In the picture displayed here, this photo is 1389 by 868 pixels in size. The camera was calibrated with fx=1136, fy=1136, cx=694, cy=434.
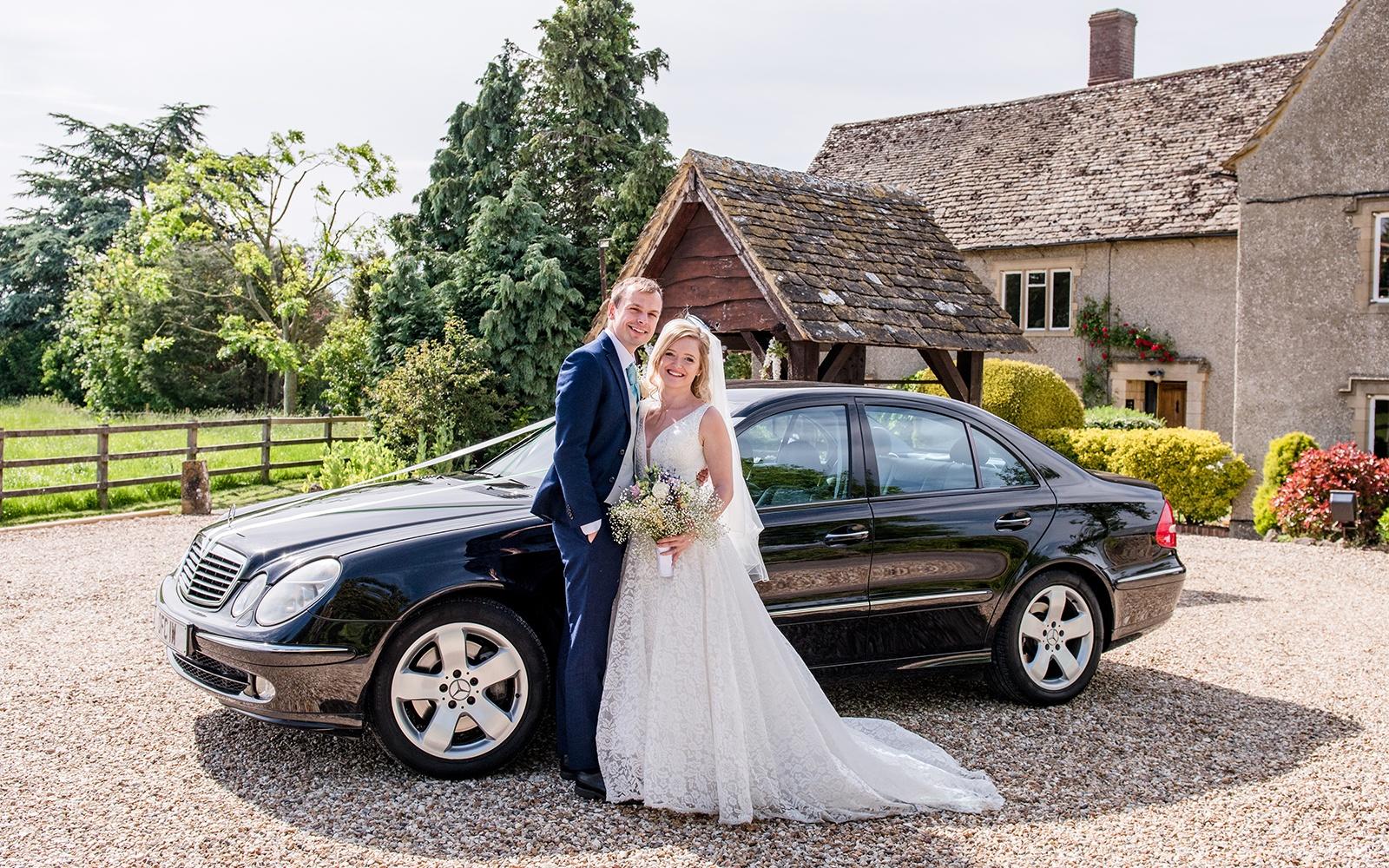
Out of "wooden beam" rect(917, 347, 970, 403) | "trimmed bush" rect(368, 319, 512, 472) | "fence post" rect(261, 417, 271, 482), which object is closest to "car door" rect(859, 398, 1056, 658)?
"wooden beam" rect(917, 347, 970, 403)

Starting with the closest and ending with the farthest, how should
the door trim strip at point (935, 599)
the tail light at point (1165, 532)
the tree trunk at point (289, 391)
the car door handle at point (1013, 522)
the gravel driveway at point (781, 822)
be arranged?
the gravel driveway at point (781, 822), the door trim strip at point (935, 599), the car door handle at point (1013, 522), the tail light at point (1165, 532), the tree trunk at point (289, 391)

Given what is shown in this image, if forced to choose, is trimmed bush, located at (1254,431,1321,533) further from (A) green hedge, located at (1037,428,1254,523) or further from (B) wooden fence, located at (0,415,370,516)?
(B) wooden fence, located at (0,415,370,516)

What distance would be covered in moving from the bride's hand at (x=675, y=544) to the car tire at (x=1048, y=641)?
2256 millimetres

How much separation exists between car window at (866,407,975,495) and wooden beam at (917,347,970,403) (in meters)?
4.77

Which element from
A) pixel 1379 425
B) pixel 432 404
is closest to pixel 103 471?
pixel 432 404

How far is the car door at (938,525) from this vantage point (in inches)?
225

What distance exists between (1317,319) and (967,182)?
29.6 feet

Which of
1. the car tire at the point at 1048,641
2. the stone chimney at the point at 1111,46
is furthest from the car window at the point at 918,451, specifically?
the stone chimney at the point at 1111,46

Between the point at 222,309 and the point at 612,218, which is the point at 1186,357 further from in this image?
the point at 222,309

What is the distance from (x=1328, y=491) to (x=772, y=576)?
11.9 m

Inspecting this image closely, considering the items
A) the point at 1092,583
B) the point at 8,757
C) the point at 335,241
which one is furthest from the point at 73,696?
the point at 335,241

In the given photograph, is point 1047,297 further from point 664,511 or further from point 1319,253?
point 664,511

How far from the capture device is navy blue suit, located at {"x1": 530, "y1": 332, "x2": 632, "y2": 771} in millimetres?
4668

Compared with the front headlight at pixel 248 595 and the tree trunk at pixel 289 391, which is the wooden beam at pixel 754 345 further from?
the tree trunk at pixel 289 391
